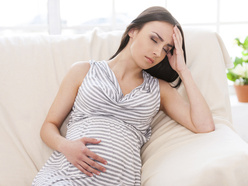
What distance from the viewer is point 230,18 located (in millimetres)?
2805

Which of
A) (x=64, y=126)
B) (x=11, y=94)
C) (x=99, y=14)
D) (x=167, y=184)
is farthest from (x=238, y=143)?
(x=99, y=14)

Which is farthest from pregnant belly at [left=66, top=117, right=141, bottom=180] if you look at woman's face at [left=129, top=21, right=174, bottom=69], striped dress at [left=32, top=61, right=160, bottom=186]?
woman's face at [left=129, top=21, right=174, bottom=69]

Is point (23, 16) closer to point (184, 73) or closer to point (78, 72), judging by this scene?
point (78, 72)

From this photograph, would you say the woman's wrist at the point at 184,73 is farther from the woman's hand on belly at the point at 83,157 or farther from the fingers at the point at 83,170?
the fingers at the point at 83,170

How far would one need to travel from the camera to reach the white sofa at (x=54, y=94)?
4.34 feet

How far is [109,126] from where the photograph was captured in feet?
4.58

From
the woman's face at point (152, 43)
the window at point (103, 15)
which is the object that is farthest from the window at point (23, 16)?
the woman's face at point (152, 43)

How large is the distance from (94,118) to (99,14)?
142cm

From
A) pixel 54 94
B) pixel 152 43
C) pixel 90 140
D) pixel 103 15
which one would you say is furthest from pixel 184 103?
pixel 103 15

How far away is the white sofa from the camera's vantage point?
1.32 meters

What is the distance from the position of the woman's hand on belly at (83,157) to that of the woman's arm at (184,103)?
0.40 meters

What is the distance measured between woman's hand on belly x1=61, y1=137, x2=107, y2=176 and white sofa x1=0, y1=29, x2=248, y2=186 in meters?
0.20

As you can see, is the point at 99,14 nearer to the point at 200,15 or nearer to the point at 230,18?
the point at 200,15

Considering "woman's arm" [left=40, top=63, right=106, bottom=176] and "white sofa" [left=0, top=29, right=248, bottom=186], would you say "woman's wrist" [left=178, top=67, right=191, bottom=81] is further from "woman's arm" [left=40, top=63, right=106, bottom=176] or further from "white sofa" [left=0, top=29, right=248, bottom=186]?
"woman's arm" [left=40, top=63, right=106, bottom=176]
